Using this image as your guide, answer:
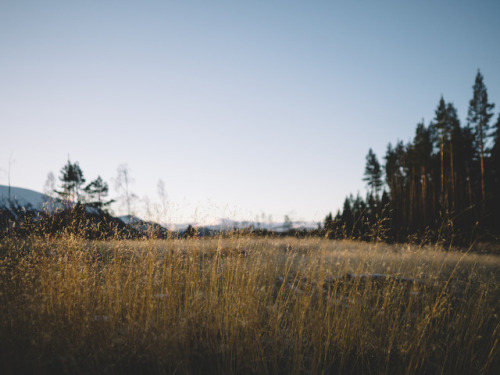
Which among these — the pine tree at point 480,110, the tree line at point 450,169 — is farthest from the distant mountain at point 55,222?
the pine tree at point 480,110

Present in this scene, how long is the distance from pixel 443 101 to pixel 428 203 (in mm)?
11647

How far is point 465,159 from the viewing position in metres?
24.4

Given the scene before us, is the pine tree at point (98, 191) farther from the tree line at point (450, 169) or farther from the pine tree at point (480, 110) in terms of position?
the pine tree at point (480, 110)

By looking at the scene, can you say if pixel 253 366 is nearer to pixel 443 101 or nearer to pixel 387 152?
Result: pixel 443 101

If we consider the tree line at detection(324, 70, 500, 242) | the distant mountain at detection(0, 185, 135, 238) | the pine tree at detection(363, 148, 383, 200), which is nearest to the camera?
the distant mountain at detection(0, 185, 135, 238)

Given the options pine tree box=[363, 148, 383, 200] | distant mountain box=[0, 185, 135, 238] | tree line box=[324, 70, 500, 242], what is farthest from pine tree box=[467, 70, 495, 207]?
distant mountain box=[0, 185, 135, 238]

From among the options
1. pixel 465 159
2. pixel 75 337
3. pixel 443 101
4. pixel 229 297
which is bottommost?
pixel 75 337

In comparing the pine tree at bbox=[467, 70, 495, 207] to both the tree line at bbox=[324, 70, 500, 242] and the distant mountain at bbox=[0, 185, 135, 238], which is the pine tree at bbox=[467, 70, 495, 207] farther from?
the distant mountain at bbox=[0, 185, 135, 238]

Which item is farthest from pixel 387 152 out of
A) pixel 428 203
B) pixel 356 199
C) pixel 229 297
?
pixel 229 297

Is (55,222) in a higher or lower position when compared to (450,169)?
lower

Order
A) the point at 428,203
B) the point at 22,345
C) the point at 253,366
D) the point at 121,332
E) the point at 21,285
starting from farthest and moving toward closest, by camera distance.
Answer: the point at 428,203 → the point at 21,285 → the point at 121,332 → the point at 253,366 → the point at 22,345

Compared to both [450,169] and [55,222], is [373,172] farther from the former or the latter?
[55,222]

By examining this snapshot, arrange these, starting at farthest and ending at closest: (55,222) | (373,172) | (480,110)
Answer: (373,172) → (480,110) → (55,222)

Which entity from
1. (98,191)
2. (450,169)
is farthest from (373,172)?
(98,191)
